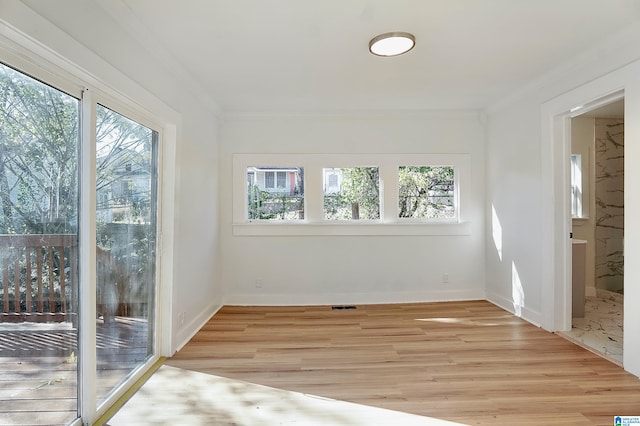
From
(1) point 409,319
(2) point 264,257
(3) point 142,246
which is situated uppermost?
(3) point 142,246

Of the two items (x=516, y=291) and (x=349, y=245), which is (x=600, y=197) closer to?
(x=516, y=291)

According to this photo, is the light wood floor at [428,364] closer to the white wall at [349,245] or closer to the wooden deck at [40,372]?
the white wall at [349,245]

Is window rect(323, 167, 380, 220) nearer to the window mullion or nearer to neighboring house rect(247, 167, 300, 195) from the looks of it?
neighboring house rect(247, 167, 300, 195)

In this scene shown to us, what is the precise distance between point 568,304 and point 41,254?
13.6 feet

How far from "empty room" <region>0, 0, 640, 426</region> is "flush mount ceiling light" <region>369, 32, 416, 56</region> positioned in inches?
1.1

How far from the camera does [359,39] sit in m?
2.38

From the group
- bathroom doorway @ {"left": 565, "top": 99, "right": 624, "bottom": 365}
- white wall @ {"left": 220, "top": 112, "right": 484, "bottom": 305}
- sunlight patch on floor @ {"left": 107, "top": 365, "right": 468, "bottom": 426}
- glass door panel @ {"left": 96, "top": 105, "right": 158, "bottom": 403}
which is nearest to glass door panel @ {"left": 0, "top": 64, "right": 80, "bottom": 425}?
glass door panel @ {"left": 96, "top": 105, "right": 158, "bottom": 403}

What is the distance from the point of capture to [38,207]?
1.57 meters

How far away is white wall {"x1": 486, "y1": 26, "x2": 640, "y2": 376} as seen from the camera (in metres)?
2.38

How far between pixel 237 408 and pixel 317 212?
101 inches

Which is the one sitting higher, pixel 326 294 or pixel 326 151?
pixel 326 151

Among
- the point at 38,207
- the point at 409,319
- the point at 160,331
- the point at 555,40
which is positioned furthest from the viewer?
the point at 409,319

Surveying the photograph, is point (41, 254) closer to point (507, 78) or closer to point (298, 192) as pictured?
point (298, 192)

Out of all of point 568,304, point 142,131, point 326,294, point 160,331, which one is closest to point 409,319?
point 326,294
